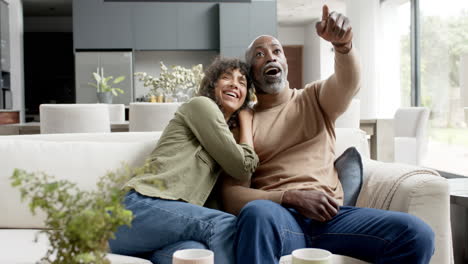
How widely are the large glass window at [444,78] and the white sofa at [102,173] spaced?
14.6 feet

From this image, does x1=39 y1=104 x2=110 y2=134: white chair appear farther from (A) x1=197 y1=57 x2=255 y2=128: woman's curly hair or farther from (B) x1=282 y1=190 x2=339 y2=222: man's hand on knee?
(B) x1=282 y1=190 x2=339 y2=222: man's hand on knee

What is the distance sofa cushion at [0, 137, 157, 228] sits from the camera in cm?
198

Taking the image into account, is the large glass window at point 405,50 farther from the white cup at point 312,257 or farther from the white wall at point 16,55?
the white cup at point 312,257

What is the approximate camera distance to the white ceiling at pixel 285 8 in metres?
9.25

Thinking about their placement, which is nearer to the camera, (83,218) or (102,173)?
(83,218)

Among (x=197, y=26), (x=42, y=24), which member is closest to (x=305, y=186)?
(x=197, y=26)

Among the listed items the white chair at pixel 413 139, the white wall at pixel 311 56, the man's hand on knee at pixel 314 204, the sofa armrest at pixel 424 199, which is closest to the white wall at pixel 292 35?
the white wall at pixel 311 56

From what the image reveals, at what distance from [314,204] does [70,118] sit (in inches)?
90.5

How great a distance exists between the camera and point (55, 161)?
2043 millimetres

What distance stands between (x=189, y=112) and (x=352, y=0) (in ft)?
23.5

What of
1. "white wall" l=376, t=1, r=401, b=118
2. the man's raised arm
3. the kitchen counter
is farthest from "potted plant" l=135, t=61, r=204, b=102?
"white wall" l=376, t=1, r=401, b=118

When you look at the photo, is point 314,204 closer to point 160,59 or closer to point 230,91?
point 230,91

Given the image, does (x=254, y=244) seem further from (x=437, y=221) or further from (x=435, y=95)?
(x=435, y=95)

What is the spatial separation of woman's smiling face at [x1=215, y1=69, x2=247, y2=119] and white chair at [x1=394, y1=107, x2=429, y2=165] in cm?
338
